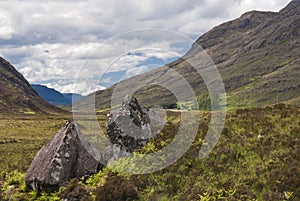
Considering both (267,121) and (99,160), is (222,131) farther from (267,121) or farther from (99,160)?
(99,160)

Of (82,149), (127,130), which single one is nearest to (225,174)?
(127,130)

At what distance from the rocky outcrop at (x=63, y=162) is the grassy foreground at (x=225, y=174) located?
0.75 meters

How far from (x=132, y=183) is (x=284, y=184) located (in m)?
7.91

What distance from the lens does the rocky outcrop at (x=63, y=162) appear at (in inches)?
776

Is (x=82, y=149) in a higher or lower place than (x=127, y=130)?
lower

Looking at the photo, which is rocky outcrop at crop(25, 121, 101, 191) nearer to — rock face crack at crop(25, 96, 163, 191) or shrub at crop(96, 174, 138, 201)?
rock face crack at crop(25, 96, 163, 191)

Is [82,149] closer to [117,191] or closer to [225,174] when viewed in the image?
[117,191]

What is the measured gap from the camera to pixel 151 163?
763 inches

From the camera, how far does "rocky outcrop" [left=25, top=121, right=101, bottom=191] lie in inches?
776

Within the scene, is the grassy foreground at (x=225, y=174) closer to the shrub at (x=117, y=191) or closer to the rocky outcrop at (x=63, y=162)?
the shrub at (x=117, y=191)

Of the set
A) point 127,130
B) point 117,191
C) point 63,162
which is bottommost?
point 117,191

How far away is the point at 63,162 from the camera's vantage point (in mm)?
20328

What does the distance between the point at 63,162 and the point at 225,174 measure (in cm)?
1026

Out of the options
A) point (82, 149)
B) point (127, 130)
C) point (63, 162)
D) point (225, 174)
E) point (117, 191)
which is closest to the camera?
point (225, 174)
